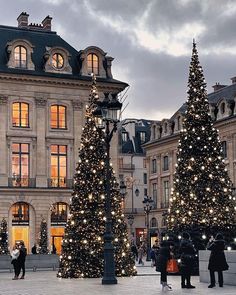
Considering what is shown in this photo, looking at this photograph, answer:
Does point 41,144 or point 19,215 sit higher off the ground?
point 41,144

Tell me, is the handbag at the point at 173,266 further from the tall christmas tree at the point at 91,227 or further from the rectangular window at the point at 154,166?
the rectangular window at the point at 154,166

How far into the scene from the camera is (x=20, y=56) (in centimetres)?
5372

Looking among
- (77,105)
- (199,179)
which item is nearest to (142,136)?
(77,105)

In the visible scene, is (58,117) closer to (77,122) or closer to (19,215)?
(77,122)

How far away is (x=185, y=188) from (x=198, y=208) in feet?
3.27

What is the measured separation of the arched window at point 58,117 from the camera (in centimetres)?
5484

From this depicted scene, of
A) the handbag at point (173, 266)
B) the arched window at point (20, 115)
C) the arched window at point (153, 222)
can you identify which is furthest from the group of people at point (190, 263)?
the arched window at point (153, 222)

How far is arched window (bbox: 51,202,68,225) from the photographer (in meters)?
53.7

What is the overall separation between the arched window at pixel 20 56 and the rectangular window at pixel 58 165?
6.57m

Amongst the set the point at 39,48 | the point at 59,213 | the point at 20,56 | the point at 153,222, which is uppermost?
the point at 39,48

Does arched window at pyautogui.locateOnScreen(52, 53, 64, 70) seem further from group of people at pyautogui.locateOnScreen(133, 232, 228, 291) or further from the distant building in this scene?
group of people at pyautogui.locateOnScreen(133, 232, 228, 291)

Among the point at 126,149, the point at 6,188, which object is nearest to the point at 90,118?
the point at 6,188

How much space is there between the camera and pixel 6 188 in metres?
52.4

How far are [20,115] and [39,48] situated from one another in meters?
5.75
